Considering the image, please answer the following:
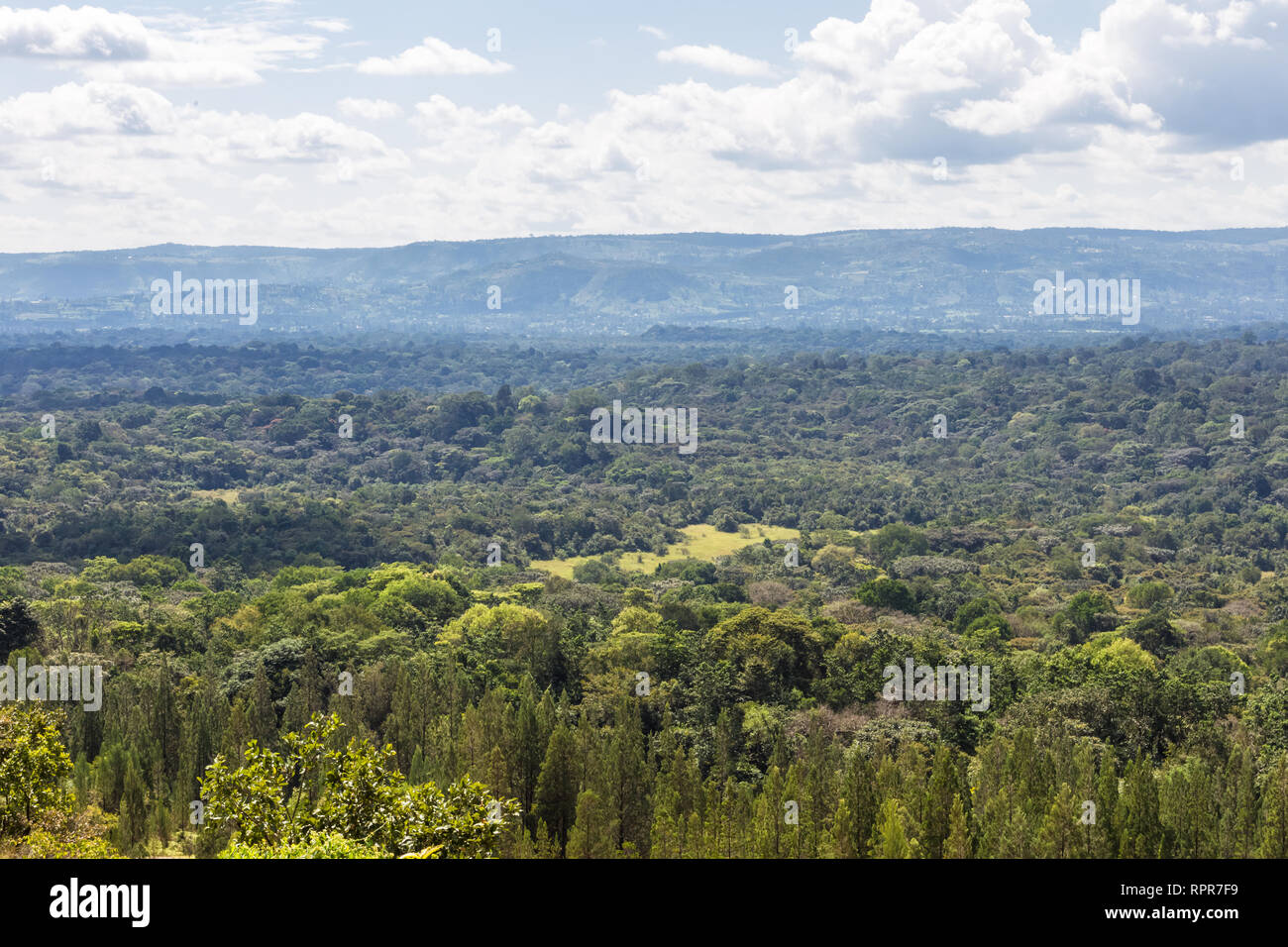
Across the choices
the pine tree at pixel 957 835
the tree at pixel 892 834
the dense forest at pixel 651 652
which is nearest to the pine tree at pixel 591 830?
the dense forest at pixel 651 652

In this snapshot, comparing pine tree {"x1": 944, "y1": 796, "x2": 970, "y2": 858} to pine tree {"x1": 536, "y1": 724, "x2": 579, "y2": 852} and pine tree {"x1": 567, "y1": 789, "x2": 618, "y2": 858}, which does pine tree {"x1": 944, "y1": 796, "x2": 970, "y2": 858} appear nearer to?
pine tree {"x1": 567, "y1": 789, "x2": 618, "y2": 858}

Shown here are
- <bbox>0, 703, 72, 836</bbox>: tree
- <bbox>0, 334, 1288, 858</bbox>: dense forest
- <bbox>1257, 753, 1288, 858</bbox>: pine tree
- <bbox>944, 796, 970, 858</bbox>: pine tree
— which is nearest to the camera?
<bbox>0, 703, 72, 836</bbox>: tree

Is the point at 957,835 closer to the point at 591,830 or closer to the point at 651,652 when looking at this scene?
the point at 591,830

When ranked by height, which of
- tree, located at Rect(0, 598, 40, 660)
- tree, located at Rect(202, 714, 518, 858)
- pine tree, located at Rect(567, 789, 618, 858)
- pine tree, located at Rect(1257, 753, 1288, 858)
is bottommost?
pine tree, located at Rect(567, 789, 618, 858)

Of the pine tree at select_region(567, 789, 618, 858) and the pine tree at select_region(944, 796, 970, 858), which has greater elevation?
the pine tree at select_region(944, 796, 970, 858)

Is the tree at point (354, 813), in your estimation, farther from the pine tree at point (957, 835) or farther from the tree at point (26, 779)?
the pine tree at point (957, 835)

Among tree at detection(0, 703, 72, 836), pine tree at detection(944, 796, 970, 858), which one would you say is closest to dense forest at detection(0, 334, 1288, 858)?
tree at detection(0, 703, 72, 836)

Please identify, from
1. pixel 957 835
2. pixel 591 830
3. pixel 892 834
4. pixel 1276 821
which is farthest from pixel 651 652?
pixel 1276 821

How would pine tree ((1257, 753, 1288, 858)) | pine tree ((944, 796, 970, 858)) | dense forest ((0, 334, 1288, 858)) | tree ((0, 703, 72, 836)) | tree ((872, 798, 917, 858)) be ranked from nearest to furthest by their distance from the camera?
1. tree ((0, 703, 72, 836))
2. pine tree ((1257, 753, 1288, 858))
3. tree ((872, 798, 917, 858))
4. pine tree ((944, 796, 970, 858))
5. dense forest ((0, 334, 1288, 858))
